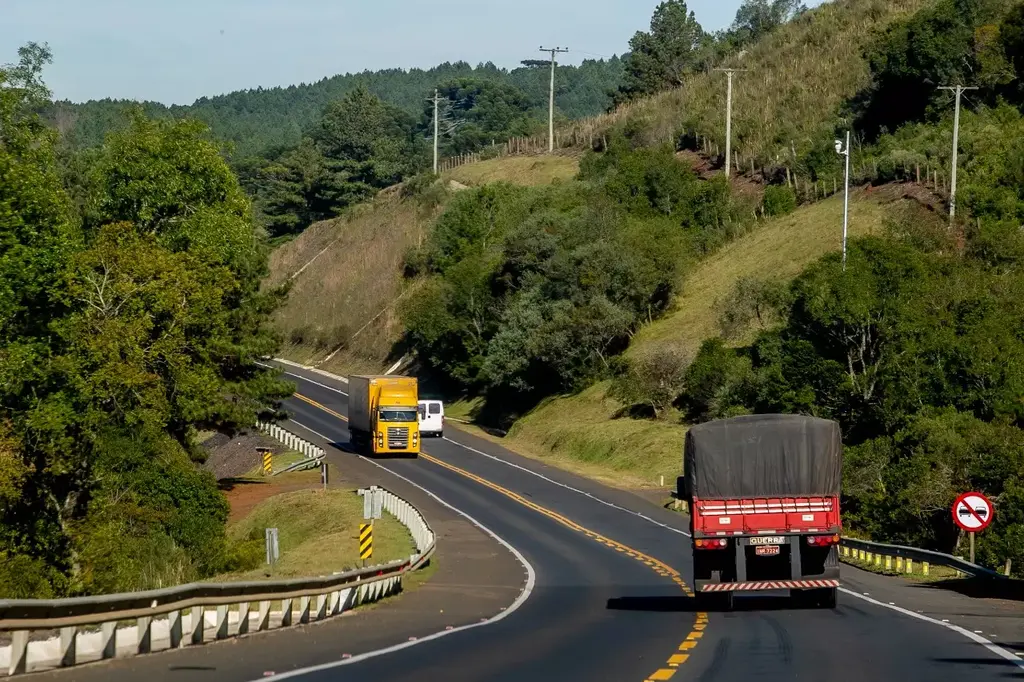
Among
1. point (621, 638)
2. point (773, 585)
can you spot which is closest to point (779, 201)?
point (773, 585)

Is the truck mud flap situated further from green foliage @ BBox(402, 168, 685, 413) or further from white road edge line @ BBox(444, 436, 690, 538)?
green foliage @ BBox(402, 168, 685, 413)

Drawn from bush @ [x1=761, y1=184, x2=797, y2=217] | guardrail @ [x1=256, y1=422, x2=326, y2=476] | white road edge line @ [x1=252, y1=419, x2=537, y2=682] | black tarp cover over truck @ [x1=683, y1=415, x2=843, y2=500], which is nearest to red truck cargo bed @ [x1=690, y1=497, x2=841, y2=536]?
black tarp cover over truck @ [x1=683, y1=415, x2=843, y2=500]

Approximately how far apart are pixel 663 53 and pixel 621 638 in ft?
493

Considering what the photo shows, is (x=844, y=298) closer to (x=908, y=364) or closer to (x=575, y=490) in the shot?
(x=908, y=364)

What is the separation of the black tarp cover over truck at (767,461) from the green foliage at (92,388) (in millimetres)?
17942

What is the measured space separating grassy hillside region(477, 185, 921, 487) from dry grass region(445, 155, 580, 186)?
38708 millimetres

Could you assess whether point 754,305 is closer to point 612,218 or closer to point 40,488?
point 612,218

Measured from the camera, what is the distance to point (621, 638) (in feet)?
64.5

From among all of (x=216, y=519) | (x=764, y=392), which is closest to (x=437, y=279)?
(x=764, y=392)

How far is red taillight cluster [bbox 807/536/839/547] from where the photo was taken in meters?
24.1

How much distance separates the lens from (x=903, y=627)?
827 inches

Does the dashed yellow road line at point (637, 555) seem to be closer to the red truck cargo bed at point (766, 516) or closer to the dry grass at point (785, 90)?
the red truck cargo bed at point (766, 516)

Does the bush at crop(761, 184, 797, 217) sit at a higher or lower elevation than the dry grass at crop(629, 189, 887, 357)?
higher

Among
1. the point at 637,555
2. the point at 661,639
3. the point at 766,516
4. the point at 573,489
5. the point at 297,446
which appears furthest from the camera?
the point at 297,446
